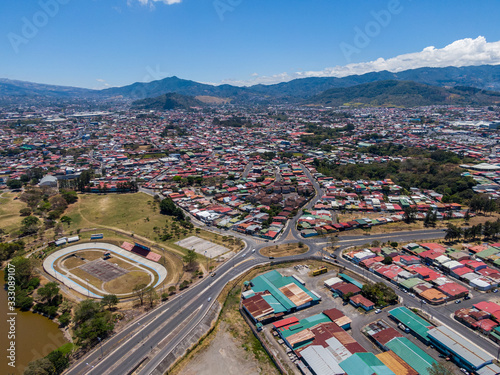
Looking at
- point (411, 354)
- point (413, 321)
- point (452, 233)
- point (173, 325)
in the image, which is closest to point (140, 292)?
point (173, 325)

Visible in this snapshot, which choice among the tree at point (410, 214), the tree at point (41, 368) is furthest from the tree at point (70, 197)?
the tree at point (410, 214)

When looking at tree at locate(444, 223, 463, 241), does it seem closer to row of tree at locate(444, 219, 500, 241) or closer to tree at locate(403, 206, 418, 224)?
row of tree at locate(444, 219, 500, 241)

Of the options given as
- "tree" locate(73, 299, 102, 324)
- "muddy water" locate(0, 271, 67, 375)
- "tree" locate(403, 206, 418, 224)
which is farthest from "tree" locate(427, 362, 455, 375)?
"tree" locate(403, 206, 418, 224)

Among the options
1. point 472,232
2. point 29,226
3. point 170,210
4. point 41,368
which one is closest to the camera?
point 41,368

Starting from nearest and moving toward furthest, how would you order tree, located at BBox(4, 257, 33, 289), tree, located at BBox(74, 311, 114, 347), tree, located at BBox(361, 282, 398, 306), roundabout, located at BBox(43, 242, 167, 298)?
1. tree, located at BBox(74, 311, 114, 347)
2. tree, located at BBox(361, 282, 398, 306)
3. tree, located at BBox(4, 257, 33, 289)
4. roundabout, located at BBox(43, 242, 167, 298)

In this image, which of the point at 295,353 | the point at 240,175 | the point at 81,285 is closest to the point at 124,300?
the point at 81,285

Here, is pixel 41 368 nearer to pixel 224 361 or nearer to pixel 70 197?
pixel 224 361
